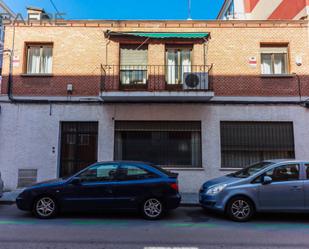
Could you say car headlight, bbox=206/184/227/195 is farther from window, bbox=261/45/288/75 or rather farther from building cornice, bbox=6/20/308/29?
building cornice, bbox=6/20/308/29

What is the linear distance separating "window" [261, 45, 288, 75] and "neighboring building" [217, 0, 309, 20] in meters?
1.93

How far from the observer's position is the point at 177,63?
11.9m

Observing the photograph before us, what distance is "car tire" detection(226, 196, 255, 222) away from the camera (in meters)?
6.93

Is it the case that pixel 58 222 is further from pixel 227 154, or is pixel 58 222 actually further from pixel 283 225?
pixel 227 154

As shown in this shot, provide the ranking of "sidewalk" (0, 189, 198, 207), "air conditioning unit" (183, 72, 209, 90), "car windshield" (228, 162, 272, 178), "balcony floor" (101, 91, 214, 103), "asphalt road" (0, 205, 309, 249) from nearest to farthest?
"asphalt road" (0, 205, 309, 249), "car windshield" (228, 162, 272, 178), "sidewalk" (0, 189, 198, 207), "balcony floor" (101, 91, 214, 103), "air conditioning unit" (183, 72, 209, 90)

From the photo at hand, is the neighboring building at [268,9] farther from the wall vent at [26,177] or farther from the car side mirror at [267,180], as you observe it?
the wall vent at [26,177]

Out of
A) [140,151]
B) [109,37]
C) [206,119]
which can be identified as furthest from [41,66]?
[206,119]

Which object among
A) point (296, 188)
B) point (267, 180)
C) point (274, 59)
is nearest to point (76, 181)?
point (267, 180)

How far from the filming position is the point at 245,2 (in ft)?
67.2

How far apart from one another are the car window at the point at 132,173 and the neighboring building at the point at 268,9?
33.6ft

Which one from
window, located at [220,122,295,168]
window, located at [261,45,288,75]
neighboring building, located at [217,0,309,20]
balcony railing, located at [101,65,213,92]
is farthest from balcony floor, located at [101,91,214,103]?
neighboring building, located at [217,0,309,20]

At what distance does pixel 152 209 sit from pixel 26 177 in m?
6.45

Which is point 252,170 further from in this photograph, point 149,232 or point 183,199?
point 149,232

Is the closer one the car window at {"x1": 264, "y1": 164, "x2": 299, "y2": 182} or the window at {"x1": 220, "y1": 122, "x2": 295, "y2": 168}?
the car window at {"x1": 264, "y1": 164, "x2": 299, "y2": 182}
